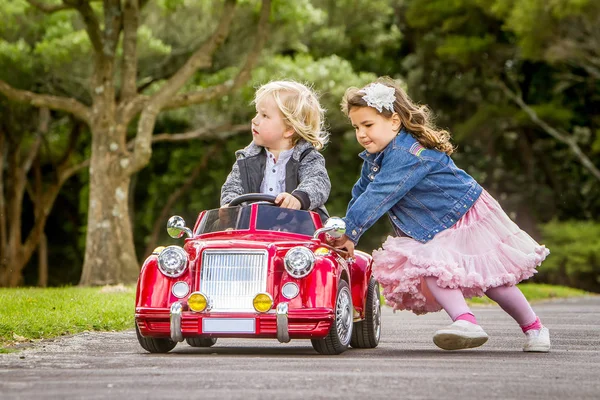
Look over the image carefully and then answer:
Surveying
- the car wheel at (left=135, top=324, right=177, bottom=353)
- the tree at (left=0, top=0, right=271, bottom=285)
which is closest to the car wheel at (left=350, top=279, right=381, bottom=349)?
the car wheel at (left=135, top=324, right=177, bottom=353)

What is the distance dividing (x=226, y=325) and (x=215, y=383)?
1509 mm

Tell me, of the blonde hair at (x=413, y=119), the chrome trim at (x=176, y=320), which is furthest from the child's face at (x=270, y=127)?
the chrome trim at (x=176, y=320)

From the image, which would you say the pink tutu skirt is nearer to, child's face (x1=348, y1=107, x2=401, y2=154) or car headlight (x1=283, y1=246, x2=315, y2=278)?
child's face (x1=348, y1=107, x2=401, y2=154)

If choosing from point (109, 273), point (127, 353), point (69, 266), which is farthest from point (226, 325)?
point (69, 266)

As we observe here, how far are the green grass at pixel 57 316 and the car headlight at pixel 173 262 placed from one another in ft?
3.81

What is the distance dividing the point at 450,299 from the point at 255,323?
→ 1403mm

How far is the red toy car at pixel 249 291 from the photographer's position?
7.07 meters

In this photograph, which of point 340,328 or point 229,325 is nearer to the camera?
point 229,325

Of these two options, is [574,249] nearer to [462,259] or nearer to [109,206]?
[109,206]

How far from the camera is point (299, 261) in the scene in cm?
712

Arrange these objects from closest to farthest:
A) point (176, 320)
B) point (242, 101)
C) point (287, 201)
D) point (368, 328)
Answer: point (176, 320), point (287, 201), point (368, 328), point (242, 101)

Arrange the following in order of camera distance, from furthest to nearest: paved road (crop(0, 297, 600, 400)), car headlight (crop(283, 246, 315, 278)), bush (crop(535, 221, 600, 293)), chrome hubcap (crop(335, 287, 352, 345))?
1. bush (crop(535, 221, 600, 293))
2. chrome hubcap (crop(335, 287, 352, 345))
3. car headlight (crop(283, 246, 315, 278))
4. paved road (crop(0, 297, 600, 400))

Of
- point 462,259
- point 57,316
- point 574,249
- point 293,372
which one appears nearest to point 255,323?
point 293,372

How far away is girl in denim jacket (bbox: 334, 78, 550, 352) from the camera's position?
775 centimetres
